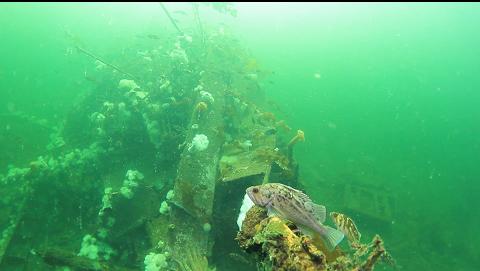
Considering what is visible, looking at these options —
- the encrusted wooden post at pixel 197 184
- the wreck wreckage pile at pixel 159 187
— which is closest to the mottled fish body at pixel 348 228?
the wreck wreckage pile at pixel 159 187

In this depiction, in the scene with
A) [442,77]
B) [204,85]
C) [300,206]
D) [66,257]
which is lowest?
[442,77]

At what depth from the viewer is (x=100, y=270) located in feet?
16.3

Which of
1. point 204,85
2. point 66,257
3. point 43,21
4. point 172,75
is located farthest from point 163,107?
point 43,21

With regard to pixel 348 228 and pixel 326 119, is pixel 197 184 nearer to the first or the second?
pixel 348 228

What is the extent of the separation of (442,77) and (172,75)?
11969 cm

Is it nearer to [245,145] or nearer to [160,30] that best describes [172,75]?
[245,145]

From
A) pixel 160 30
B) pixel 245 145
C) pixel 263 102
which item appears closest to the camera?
pixel 245 145

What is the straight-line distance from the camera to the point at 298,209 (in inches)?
105

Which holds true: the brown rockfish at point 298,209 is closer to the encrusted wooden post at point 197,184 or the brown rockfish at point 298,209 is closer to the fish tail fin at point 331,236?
the fish tail fin at point 331,236

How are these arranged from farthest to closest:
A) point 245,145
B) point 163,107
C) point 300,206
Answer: point 163,107
point 245,145
point 300,206

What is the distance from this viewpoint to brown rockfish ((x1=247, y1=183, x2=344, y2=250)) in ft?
8.31

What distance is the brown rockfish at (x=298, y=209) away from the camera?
8.31 ft

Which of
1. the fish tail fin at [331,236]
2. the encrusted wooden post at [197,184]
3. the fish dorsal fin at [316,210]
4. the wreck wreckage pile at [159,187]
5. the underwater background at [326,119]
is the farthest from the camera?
the underwater background at [326,119]

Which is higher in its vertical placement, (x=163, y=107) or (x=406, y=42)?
(x=163, y=107)
